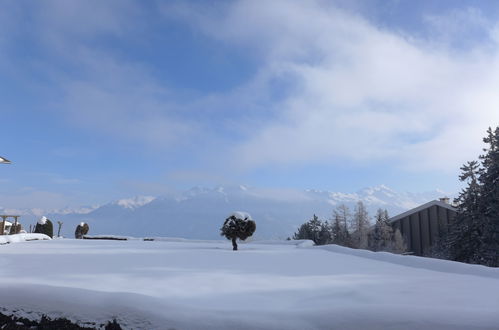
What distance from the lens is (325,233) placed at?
125 feet

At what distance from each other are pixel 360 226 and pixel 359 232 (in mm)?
525

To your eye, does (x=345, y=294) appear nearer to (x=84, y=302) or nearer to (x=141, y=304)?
(x=141, y=304)

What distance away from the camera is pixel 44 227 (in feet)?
83.1

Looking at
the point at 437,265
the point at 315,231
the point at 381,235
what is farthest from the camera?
the point at 315,231

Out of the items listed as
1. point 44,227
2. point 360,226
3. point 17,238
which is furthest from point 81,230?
point 360,226

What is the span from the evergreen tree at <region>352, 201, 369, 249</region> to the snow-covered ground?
22707 mm

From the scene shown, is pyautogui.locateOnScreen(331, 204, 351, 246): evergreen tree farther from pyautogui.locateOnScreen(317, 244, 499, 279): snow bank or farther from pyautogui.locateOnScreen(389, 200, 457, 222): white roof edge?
pyautogui.locateOnScreen(317, 244, 499, 279): snow bank

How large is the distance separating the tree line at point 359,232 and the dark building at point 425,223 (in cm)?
98

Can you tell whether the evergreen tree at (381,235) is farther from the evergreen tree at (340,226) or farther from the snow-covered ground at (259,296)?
the snow-covered ground at (259,296)

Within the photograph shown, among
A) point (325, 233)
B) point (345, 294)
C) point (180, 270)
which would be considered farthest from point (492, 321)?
point (325, 233)

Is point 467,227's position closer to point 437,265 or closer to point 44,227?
point 437,265

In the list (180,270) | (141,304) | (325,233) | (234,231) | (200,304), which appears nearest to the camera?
(141,304)

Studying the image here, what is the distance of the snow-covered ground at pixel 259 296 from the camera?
3.70m

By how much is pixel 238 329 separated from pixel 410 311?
182 centimetres
